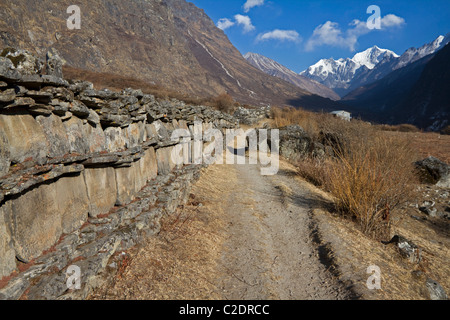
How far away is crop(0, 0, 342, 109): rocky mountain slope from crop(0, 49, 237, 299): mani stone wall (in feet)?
108

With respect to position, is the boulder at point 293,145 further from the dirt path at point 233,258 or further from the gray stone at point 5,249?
the gray stone at point 5,249

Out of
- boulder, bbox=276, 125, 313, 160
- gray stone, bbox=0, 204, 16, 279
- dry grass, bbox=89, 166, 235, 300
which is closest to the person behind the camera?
gray stone, bbox=0, 204, 16, 279

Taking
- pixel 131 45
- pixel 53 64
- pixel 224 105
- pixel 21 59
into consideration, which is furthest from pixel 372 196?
pixel 131 45

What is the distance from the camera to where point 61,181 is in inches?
106

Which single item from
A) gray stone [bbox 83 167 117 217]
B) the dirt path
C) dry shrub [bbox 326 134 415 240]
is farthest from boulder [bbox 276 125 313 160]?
gray stone [bbox 83 167 117 217]

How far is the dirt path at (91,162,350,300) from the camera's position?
3.02 meters

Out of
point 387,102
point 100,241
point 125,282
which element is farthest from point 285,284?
point 387,102

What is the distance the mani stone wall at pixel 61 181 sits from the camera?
2.12 m

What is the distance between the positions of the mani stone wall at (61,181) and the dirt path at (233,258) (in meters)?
0.43

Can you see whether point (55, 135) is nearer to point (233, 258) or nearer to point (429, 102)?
point (233, 258)

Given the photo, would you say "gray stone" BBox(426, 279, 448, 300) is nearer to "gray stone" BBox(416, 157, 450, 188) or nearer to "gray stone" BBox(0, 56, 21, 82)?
"gray stone" BBox(0, 56, 21, 82)

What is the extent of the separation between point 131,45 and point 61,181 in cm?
6987
